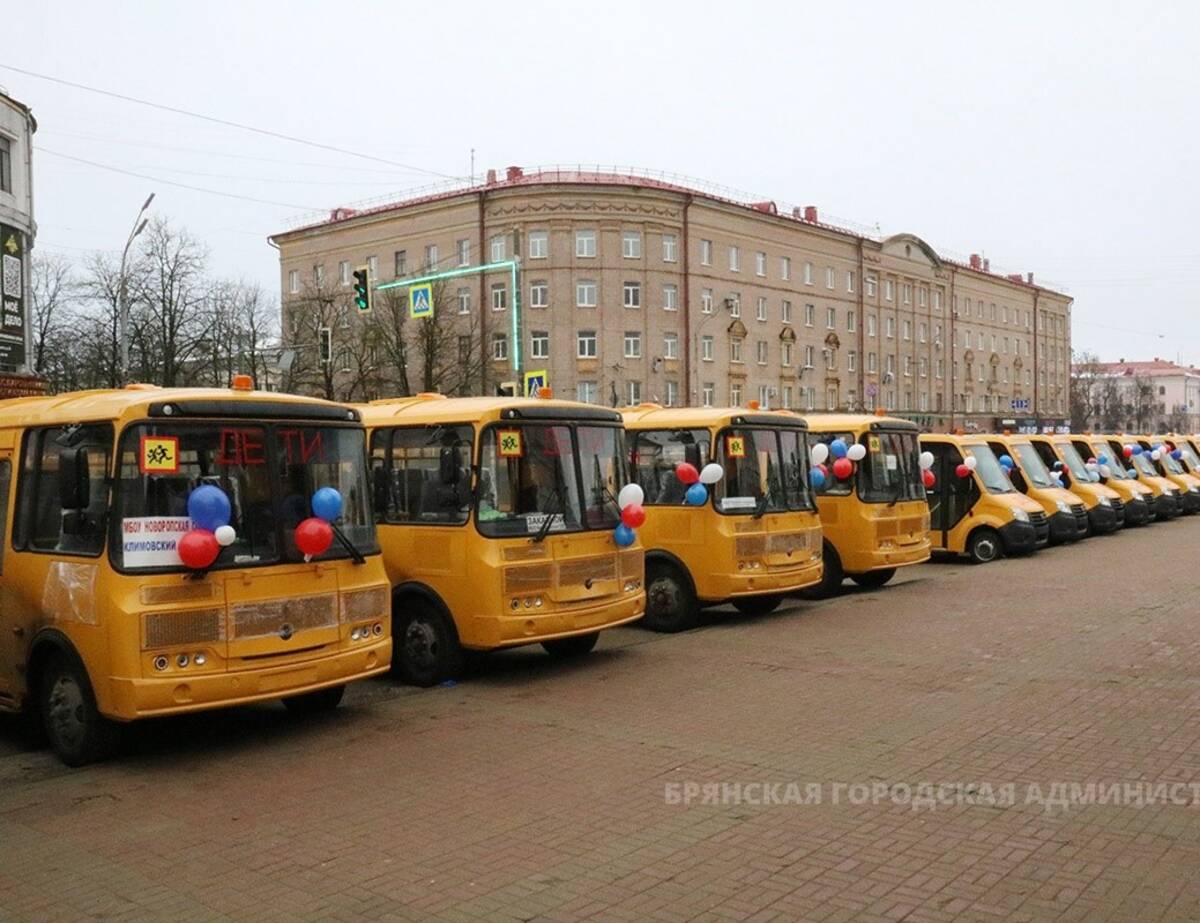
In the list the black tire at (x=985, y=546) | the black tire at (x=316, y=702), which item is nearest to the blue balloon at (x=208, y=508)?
the black tire at (x=316, y=702)

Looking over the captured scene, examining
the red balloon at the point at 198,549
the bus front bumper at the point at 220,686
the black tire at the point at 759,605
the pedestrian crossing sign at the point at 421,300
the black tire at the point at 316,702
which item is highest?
the pedestrian crossing sign at the point at 421,300

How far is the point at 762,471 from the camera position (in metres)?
14.2

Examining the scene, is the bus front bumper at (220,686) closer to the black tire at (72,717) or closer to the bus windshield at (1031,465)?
the black tire at (72,717)

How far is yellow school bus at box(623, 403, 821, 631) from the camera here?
1374cm

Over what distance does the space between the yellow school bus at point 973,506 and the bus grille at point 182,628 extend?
51.6ft

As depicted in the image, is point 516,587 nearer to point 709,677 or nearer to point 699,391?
point 709,677

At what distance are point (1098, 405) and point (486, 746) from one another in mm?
113350

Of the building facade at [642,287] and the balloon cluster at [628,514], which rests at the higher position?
the building facade at [642,287]

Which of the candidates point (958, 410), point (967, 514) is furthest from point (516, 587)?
point (958, 410)

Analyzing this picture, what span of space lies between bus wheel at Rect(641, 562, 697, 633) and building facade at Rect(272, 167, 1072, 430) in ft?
107


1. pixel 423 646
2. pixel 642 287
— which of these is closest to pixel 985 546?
pixel 423 646

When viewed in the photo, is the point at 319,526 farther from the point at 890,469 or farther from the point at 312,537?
the point at 890,469

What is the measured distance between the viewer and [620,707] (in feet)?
31.5

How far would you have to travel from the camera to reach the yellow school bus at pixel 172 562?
308 inches
